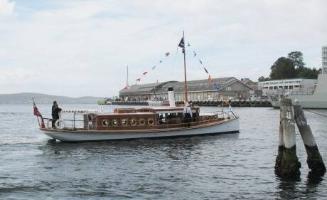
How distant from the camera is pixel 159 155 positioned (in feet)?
112

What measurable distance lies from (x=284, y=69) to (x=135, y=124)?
15713 cm

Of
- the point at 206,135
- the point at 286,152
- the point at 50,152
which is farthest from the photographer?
the point at 206,135

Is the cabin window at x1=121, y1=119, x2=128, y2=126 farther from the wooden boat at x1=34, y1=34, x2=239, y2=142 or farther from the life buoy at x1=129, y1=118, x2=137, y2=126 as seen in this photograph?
the life buoy at x1=129, y1=118, x2=137, y2=126

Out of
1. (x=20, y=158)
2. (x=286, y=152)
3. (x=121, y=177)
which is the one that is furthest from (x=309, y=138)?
(x=20, y=158)

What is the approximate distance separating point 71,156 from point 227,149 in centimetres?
1139

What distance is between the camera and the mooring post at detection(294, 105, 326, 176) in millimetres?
23797

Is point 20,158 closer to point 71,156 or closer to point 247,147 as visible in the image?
point 71,156

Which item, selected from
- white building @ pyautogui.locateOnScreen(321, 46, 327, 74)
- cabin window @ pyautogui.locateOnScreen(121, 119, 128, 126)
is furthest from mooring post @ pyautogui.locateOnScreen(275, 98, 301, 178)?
white building @ pyautogui.locateOnScreen(321, 46, 327, 74)

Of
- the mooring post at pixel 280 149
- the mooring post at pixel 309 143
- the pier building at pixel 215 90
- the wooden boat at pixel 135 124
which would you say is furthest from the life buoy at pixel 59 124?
the pier building at pixel 215 90

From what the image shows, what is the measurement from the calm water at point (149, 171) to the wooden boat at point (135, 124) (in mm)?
1218

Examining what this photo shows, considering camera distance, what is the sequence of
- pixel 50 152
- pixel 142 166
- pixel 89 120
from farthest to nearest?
pixel 89 120, pixel 50 152, pixel 142 166

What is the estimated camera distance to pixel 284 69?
19312 cm

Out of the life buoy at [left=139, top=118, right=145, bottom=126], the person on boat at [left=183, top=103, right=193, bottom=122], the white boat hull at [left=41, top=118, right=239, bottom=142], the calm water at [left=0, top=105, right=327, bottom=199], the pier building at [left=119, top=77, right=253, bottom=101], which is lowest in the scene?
the calm water at [left=0, top=105, right=327, bottom=199]

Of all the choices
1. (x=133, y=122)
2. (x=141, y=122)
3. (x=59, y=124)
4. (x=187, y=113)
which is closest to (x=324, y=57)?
(x=187, y=113)
